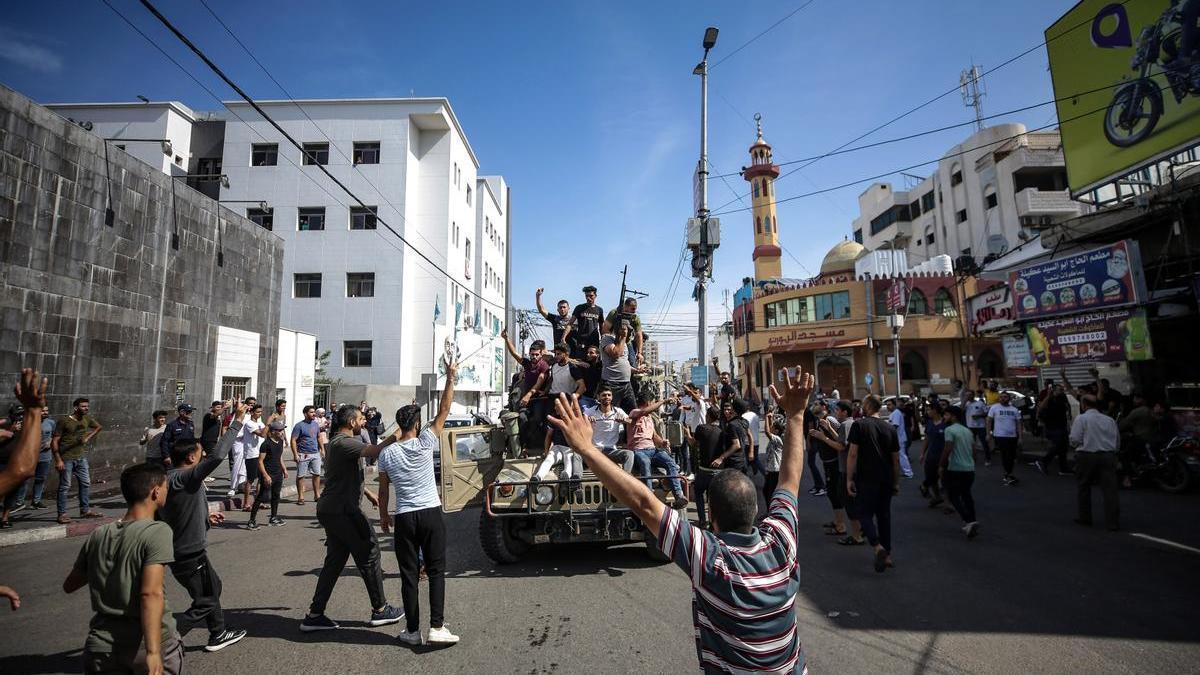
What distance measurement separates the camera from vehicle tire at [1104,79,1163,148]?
10461 millimetres

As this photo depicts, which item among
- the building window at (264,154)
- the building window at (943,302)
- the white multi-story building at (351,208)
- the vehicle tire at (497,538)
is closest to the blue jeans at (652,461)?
the vehicle tire at (497,538)

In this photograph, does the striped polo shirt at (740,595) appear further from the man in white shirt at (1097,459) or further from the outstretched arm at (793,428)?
the man in white shirt at (1097,459)

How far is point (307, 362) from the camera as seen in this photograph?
19.2 metres

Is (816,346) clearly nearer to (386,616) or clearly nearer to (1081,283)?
(1081,283)

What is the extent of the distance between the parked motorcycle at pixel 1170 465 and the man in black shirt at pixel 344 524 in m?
11.9

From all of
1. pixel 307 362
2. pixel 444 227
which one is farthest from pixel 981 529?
pixel 444 227

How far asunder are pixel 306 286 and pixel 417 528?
81.6ft

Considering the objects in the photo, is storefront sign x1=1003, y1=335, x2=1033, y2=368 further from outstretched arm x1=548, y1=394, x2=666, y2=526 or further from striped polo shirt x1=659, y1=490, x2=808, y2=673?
outstretched arm x1=548, y1=394, x2=666, y2=526

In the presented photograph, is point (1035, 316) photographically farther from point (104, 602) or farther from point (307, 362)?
point (307, 362)

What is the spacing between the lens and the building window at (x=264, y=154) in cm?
2589

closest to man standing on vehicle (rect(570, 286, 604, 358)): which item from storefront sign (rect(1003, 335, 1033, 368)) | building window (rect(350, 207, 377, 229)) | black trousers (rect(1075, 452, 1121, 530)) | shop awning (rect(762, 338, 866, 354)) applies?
black trousers (rect(1075, 452, 1121, 530))

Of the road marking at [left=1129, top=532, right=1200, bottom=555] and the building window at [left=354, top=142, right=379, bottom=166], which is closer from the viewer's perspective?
the road marking at [left=1129, top=532, right=1200, bottom=555]

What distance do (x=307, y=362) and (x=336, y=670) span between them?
58.8ft

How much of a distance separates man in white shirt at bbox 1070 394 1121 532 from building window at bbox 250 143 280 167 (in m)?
30.7
